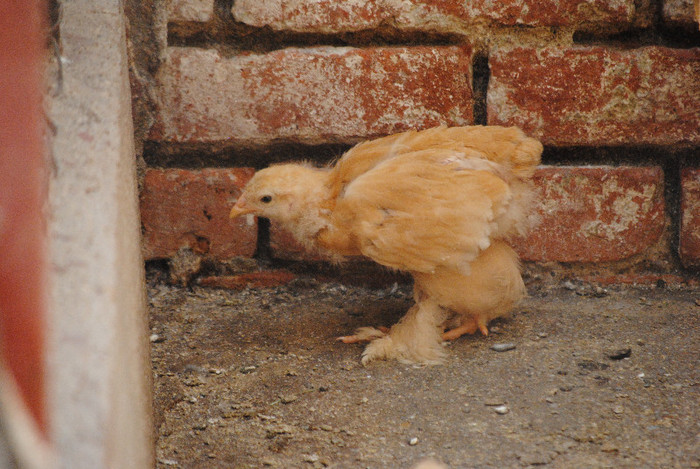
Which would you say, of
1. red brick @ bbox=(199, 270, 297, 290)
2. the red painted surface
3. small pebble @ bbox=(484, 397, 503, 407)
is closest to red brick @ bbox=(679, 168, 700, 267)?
small pebble @ bbox=(484, 397, 503, 407)

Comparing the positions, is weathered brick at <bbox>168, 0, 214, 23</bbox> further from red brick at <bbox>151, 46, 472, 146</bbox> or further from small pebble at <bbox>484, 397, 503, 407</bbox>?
small pebble at <bbox>484, 397, 503, 407</bbox>

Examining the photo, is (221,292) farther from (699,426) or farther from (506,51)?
(699,426)

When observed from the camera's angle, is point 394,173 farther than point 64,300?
Yes

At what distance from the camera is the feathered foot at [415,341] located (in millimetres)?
1519

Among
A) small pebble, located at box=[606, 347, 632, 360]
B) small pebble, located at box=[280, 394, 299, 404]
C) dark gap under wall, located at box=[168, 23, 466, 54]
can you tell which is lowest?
small pebble, located at box=[280, 394, 299, 404]

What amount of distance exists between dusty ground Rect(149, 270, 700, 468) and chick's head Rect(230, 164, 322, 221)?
299 mm

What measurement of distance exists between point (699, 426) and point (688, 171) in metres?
0.87

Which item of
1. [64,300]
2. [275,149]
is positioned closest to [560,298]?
[275,149]

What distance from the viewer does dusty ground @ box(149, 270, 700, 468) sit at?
113cm

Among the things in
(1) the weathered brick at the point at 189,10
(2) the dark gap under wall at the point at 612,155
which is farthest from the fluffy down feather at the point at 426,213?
(1) the weathered brick at the point at 189,10

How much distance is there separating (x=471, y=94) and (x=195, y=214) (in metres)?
0.84

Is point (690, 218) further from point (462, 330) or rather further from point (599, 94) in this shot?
point (462, 330)

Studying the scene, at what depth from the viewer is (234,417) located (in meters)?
1.28

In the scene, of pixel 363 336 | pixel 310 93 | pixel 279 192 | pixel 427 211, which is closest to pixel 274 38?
pixel 310 93
